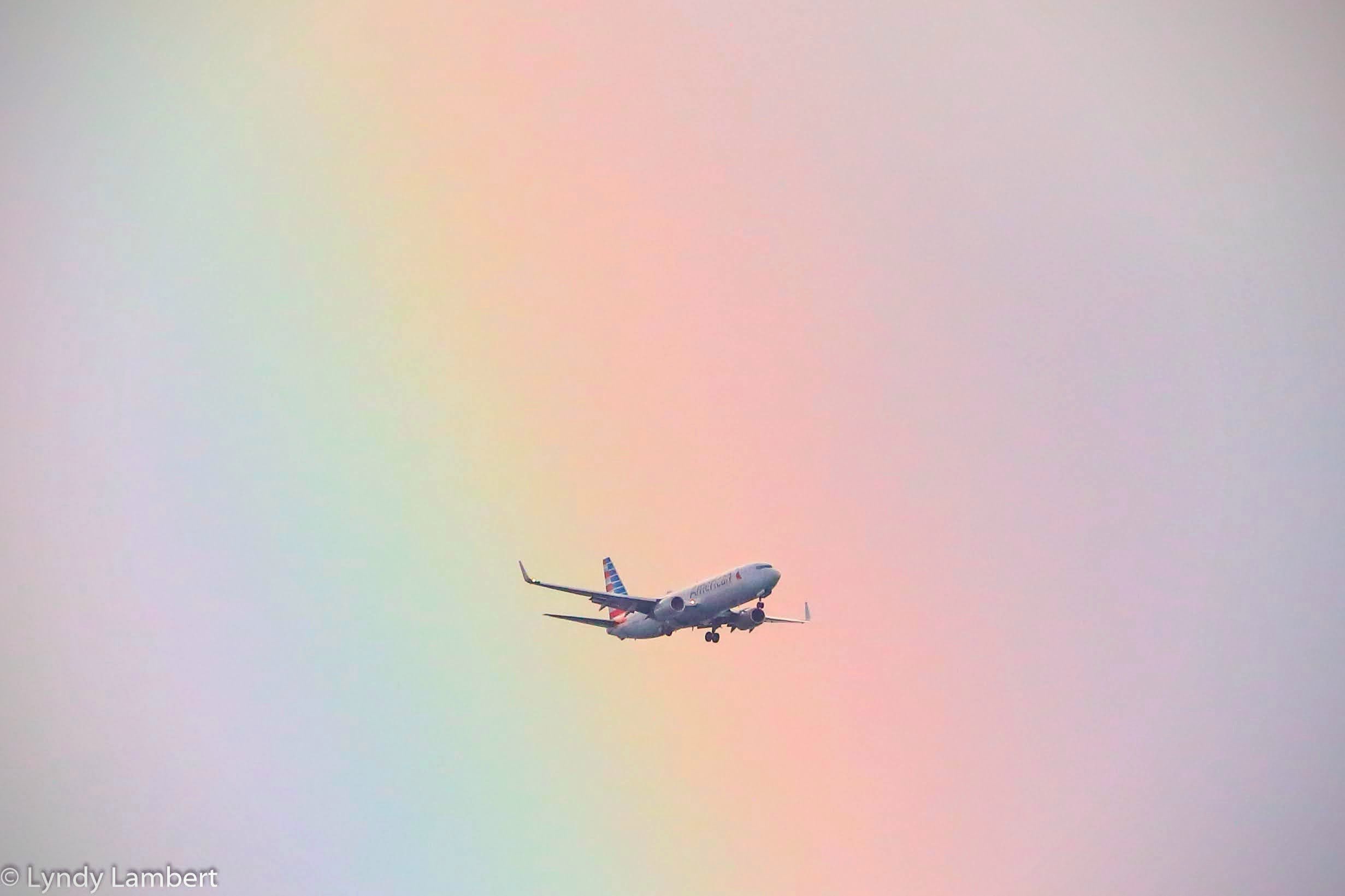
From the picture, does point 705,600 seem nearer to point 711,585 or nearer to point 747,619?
point 711,585

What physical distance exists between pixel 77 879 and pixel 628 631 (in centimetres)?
8052

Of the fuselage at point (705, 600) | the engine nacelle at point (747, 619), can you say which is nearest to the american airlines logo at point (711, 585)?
the fuselage at point (705, 600)

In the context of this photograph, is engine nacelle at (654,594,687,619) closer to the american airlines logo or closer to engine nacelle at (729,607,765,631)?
the american airlines logo

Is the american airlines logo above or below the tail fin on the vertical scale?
below

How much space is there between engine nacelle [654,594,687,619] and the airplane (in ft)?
0.15

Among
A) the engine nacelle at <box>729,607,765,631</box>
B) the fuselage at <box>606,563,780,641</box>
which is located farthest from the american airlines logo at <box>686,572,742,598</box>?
the engine nacelle at <box>729,607,765,631</box>

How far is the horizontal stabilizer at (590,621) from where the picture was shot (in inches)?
4163

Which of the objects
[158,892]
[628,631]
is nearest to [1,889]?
[158,892]

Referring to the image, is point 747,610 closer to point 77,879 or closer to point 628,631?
point 628,631

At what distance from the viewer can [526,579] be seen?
96.4m

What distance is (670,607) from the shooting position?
104 metres

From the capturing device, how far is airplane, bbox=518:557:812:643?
3878 inches

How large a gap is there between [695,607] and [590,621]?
1117cm

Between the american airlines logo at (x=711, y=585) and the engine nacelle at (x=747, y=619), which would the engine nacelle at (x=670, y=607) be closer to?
the american airlines logo at (x=711, y=585)
